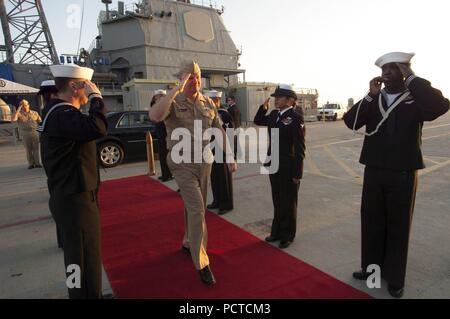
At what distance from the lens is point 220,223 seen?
4.67m

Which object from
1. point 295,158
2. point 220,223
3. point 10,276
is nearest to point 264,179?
point 220,223

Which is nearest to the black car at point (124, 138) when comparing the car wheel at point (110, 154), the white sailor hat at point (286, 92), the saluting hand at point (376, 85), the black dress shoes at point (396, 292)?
the car wheel at point (110, 154)

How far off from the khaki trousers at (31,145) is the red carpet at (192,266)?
595 centimetres

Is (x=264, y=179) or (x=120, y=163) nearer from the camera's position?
(x=264, y=179)

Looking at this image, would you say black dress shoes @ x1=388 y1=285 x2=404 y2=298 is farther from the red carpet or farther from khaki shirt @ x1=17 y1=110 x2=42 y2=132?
khaki shirt @ x1=17 y1=110 x2=42 y2=132

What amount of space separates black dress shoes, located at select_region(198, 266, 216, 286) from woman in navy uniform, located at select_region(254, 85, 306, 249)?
1079 mm

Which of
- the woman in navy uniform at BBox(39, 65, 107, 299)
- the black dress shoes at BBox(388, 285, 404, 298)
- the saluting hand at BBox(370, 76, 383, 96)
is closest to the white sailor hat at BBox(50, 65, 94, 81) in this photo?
the woman in navy uniform at BBox(39, 65, 107, 299)

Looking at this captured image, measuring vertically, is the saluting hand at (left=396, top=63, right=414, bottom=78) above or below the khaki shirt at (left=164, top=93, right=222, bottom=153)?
above

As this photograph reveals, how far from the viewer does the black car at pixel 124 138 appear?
30.8 feet

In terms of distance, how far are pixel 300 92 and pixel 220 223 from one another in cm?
4018

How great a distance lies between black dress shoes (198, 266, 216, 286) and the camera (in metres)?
2.99

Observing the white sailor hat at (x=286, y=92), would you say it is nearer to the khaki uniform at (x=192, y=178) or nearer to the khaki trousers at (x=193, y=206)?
the khaki uniform at (x=192, y=178)

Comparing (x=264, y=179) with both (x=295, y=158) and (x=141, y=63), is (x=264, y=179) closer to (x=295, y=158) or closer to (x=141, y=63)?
(x=295, y=158)
